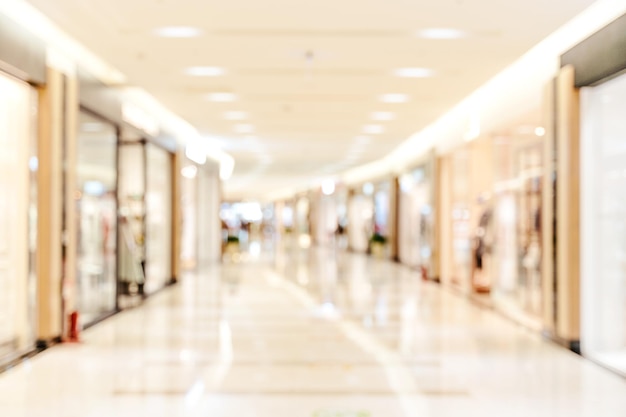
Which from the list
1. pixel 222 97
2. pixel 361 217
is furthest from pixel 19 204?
pixel 361 217

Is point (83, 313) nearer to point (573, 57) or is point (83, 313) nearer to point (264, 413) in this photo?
point (264, 413)

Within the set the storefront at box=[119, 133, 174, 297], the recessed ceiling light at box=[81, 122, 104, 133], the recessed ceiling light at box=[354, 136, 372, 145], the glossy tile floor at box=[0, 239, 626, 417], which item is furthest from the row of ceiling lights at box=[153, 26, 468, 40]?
the recessed ceiling light at box=[354, 136, 372, 145]

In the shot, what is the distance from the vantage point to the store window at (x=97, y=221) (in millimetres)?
9047

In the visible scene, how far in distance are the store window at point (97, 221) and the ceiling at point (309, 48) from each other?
1.02 metres

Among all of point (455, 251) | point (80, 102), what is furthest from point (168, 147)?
point (455, 251)

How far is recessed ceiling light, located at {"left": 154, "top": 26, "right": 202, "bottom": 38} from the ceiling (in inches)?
2.8

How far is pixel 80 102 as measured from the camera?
25.2 feet

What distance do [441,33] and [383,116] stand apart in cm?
605

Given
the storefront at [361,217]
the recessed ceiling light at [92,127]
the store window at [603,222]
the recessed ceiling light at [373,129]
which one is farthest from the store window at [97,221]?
the storefront at [361,217]

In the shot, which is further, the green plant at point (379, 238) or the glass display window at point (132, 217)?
the green plant at point (379, 238)

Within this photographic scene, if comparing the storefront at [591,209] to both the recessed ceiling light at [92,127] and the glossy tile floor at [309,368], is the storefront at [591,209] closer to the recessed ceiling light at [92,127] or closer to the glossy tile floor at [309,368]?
the glossy tile floor at [309,368]

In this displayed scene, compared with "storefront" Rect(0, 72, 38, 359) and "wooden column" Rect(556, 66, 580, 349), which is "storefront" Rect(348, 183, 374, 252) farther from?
"storefront" Rect(0, 72, 38, 359)

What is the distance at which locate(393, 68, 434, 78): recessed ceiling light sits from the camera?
8.77m

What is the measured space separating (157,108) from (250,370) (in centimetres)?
729
